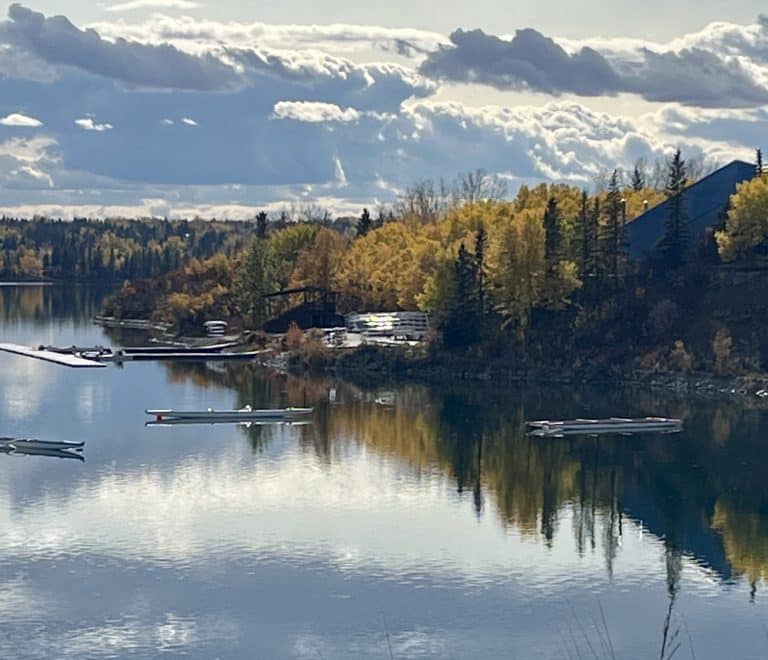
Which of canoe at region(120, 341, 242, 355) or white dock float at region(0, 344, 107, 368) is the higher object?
canoe at region(120, 341, 242, 355)

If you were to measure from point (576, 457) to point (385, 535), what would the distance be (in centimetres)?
1597

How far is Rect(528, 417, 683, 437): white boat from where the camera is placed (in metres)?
60.4

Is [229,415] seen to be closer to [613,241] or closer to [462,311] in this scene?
[462,311]

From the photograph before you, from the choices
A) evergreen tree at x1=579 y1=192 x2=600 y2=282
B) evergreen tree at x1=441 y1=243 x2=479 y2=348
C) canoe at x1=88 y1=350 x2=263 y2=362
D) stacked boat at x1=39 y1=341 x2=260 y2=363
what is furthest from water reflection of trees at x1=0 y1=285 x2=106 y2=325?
evergreen tree at x1=579 y1=192 x2=600 y2=282

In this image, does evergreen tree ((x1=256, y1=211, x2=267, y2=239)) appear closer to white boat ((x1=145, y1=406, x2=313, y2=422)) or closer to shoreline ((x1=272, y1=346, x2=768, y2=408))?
shoreline ((x1=272, y1=346, x2=768, y2=408))

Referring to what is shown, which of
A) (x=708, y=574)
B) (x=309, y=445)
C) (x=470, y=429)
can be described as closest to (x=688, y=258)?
(x=470, y=429)

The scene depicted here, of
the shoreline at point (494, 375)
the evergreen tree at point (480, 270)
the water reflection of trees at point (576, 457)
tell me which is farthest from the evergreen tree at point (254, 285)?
the water reflection of trees at point (576, 457)

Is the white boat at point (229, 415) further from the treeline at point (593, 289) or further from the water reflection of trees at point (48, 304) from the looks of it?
the water reflection of trees at point (48, 304)

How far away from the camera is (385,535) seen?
4103 cm

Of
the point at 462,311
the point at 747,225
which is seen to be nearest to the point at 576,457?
the point at 462,311

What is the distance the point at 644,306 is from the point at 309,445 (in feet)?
98.7

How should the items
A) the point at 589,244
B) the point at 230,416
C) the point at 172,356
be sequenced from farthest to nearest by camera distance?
the point at 172,356
the point at 589,244
the point at 230,416

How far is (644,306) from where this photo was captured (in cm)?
8088

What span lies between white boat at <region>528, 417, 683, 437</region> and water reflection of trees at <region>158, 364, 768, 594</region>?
28.4 inches
